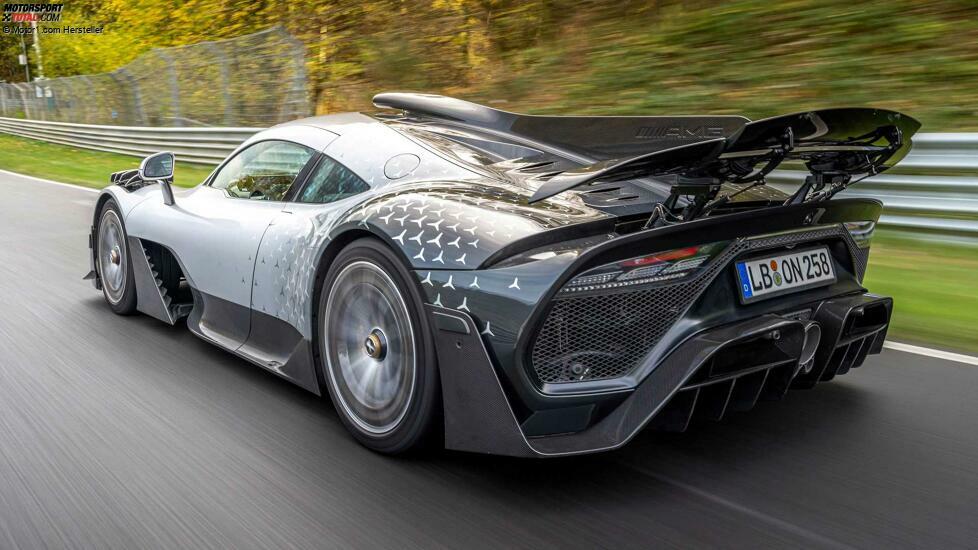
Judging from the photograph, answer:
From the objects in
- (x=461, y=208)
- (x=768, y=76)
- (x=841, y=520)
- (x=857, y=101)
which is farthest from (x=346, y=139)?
(x=768, y=76)

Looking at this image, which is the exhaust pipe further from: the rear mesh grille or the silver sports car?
the rear mesh grille

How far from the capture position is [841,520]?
2322 mm

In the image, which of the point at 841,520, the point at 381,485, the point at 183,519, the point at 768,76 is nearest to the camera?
the point at 841,520

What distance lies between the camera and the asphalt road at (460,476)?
7.67 feet

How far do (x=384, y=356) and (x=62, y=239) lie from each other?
234 inches

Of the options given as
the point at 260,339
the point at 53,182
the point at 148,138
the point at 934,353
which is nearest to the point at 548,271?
the point at 260,339

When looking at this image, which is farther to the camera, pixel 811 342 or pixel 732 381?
pixel 811 342

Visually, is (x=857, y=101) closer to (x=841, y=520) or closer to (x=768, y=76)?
(x=768, y=76)

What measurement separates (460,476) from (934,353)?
2358mm

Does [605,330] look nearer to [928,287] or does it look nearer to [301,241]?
[301,241]

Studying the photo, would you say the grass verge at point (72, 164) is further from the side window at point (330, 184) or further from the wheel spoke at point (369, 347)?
the wheel spoke at point (369, 347)

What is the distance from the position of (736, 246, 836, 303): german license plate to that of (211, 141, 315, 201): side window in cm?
176

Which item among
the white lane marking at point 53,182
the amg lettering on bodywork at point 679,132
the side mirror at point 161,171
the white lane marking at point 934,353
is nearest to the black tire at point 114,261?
the side mirror at point 161,171

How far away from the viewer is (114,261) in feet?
15.9
